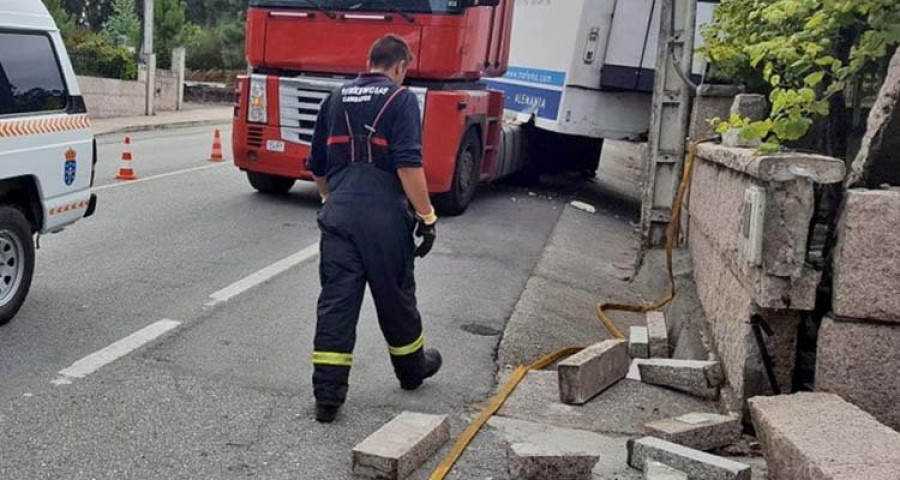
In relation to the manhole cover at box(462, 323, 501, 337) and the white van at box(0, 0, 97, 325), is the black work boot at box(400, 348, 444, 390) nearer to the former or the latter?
the manhole cover at box(462, 323, 501, 337)

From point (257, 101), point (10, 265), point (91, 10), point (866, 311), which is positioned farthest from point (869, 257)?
point (91, 10)

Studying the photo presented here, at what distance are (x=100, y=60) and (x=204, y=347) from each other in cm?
2413

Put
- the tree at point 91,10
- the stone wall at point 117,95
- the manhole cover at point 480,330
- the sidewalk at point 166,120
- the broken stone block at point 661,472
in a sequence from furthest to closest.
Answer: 1. the tree at point 91,10
2. the stone wall at point 117,95
3. the sidewalk at point 166,120
4. the manhole cover at point 480,330
5. the broken stone block at point 661,472

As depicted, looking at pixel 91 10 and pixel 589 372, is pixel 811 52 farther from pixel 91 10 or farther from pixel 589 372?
pixel 91 10

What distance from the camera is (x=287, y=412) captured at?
200 inches

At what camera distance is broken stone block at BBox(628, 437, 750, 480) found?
157 inches

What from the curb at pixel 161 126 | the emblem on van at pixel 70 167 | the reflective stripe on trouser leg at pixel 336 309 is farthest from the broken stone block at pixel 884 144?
the curb at pixel 161 126

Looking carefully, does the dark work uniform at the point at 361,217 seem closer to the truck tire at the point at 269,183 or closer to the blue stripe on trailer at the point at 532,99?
the truck tire at the point at 269,183

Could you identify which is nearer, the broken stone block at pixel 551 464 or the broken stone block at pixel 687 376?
the broken stone block at pixel 551 464

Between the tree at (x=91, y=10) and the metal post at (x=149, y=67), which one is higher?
the tree at (x=91, y=10)

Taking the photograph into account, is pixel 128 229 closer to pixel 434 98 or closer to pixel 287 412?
pixel 434 98

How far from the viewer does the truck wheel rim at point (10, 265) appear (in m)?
6.43

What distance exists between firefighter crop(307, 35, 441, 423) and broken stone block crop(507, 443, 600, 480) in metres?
1.19

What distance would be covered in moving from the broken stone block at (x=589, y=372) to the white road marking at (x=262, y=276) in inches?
114
